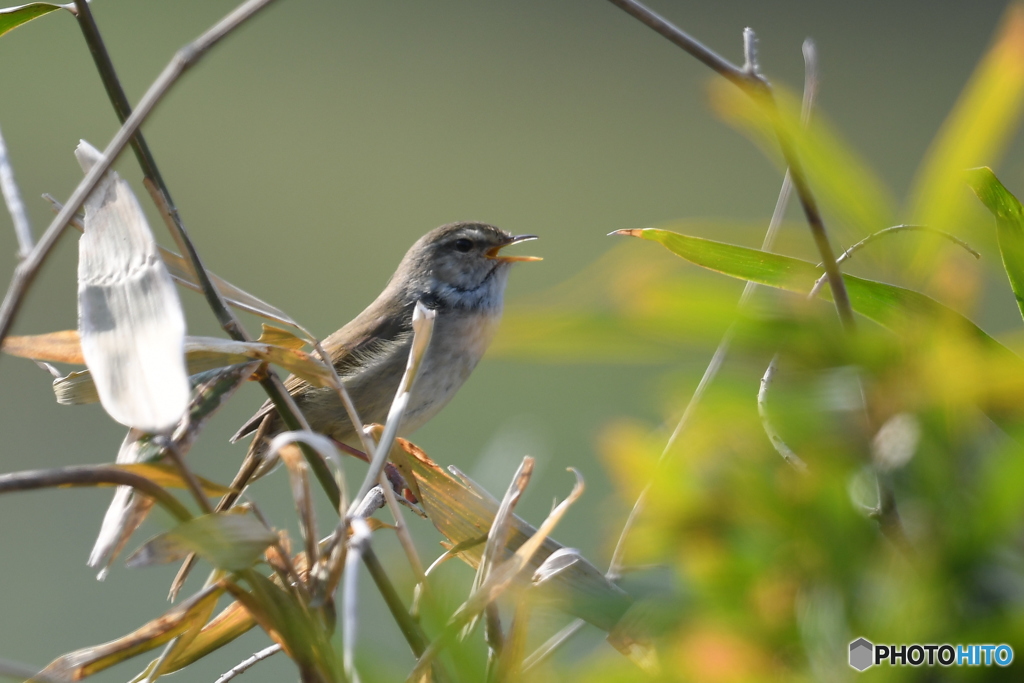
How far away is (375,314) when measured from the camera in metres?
2.61

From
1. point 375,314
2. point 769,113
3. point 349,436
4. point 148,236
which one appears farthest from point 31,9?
point 375,314

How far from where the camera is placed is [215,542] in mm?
430

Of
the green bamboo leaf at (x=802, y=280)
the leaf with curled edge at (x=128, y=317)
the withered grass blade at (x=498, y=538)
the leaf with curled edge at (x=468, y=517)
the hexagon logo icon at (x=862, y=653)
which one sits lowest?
the leaf with curled edge at (x=468, y=517)

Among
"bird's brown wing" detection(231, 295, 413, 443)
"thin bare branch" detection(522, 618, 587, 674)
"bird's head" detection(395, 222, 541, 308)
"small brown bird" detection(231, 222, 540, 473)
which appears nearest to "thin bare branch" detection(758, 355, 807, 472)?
"thin bare branch" detection(522, 618, 587, 674)

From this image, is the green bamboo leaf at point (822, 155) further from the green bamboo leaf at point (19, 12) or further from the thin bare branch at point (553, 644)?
the green bamboo leaf at point (19, 12)

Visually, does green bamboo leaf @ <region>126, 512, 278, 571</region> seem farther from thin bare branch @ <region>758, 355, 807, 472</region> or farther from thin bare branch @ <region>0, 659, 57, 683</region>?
thin bare branch @ <region>758, 355, 807, 472</region>

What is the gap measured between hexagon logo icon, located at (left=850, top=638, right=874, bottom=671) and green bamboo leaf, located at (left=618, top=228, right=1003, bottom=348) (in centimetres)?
12

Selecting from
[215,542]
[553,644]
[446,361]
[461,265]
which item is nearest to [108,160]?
[215,542]

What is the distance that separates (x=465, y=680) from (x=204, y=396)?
15.1 inches

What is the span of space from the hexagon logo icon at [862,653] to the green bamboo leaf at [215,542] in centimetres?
28

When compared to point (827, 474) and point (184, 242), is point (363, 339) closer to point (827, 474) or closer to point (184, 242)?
point (184, 242)

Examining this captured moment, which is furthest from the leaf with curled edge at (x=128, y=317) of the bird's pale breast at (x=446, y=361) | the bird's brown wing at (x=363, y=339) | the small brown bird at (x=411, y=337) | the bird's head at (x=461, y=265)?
the bird's head at (x=461, y=265)

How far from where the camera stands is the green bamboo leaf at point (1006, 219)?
1.34 ft

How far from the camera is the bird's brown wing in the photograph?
244 centimetres
